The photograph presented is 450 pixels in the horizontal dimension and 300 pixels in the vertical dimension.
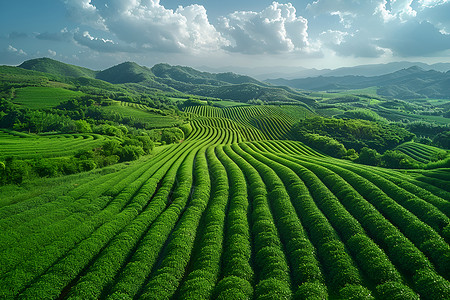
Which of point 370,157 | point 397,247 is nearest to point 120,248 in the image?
point 397,247

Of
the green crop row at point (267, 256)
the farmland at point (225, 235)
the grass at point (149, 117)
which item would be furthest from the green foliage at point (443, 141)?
the grass at point (149, 117)

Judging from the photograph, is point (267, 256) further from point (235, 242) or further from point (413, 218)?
point (413, 218)

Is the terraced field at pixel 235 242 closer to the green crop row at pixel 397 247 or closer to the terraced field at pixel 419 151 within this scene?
the green crop row at pixel 397 247

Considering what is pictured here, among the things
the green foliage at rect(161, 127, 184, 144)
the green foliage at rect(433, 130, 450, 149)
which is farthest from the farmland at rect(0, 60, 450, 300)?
the green foliage at rect(433, 130, 450, 149)

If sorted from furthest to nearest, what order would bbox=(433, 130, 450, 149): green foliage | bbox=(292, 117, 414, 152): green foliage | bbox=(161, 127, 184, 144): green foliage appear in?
bbox=(292, 117, 414, 152): green foliage < bbox=(433, 130, 450, 149): green foliage < bbox=(161, 127, 184, 144): green foliage

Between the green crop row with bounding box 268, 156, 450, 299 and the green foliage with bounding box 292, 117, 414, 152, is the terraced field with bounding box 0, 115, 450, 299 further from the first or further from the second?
the green foliage with bounding box 292, 117, 414, 152

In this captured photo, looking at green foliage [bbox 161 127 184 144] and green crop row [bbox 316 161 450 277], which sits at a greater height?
green crop row [bbox 316 161 450 277]

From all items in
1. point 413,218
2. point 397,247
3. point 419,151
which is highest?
point 413,218

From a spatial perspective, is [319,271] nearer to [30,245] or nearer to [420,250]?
[420,250]
